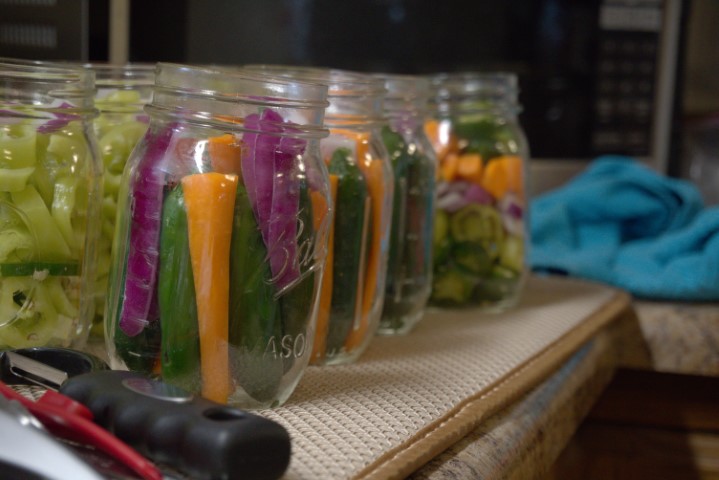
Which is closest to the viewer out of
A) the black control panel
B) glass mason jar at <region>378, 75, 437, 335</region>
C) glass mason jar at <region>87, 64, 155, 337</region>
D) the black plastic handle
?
the black plastic handle

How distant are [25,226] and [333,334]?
0.68 feet

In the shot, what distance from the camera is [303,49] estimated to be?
1037 mm

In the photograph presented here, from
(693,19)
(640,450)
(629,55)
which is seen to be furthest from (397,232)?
(693,19)

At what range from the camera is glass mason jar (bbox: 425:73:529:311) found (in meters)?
0.85

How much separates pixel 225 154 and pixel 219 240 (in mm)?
45

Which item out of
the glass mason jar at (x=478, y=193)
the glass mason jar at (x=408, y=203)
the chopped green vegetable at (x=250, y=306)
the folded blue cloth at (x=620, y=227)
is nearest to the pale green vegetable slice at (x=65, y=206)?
the chopped green vegetable at (x=250, y=306)

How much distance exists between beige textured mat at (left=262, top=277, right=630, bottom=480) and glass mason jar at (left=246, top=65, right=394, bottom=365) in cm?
2

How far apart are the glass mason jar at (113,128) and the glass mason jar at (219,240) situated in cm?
9

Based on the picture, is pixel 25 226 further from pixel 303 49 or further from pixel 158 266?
pixel 303 49

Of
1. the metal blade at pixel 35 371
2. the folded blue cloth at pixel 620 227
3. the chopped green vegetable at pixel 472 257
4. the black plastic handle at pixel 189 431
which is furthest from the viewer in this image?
the folded blue cloth at pixel 620 227

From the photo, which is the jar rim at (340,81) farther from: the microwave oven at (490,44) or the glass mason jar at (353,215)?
the microwave oven at (490,44)

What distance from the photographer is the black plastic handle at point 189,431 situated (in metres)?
0.35

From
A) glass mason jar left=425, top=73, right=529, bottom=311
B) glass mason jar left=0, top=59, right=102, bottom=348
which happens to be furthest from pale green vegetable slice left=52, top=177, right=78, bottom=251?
glass mason jar left=425, top=73, right=529, bottom=311

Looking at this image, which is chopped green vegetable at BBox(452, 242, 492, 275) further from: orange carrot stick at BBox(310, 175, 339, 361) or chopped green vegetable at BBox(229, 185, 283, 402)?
chopped green vegetable at BBox(229, 185, 283, 402)
